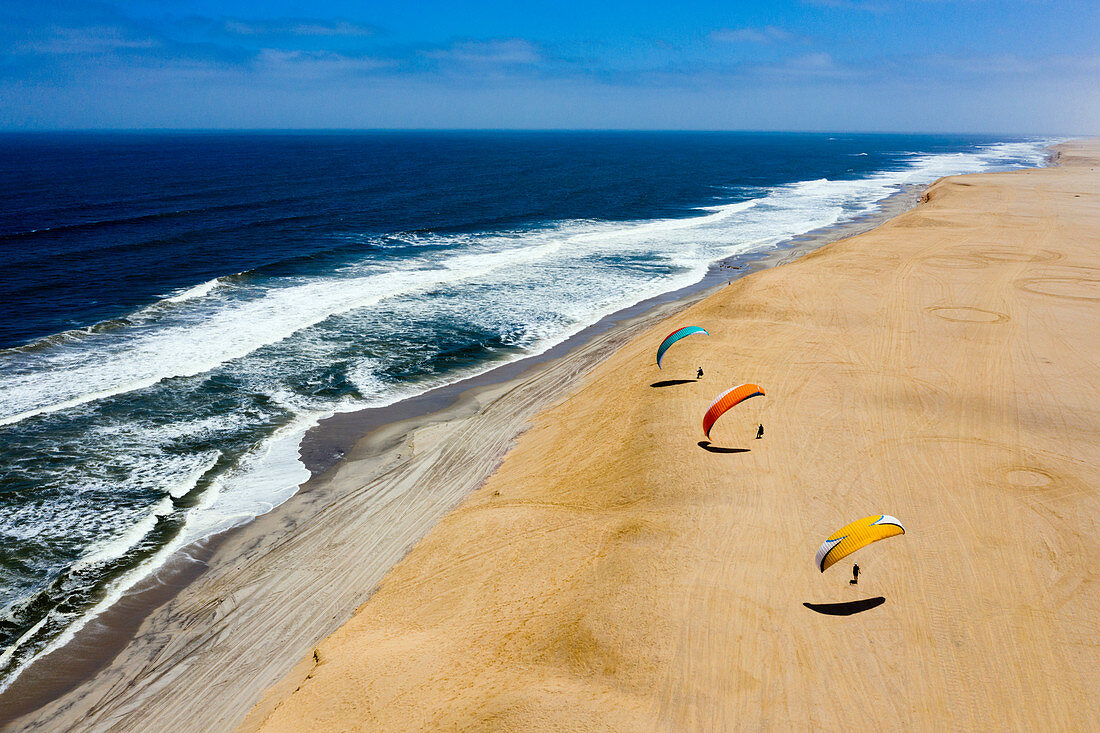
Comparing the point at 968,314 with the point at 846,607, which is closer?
the point at 846,607

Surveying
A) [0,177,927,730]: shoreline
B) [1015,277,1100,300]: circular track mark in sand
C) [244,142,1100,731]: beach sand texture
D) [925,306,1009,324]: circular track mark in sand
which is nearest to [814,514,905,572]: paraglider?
[244,142,1100,731]: beach sand texture

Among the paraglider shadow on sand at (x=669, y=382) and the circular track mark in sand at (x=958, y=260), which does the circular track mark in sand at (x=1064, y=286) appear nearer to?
the circular track mark in sand at (x=958, y=260)

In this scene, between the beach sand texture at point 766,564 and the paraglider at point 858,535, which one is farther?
the paraglider at point 858,535

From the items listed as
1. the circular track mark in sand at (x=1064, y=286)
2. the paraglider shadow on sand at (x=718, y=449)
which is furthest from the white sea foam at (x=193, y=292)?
the circular track mark in sand at (x=1064, y=286)

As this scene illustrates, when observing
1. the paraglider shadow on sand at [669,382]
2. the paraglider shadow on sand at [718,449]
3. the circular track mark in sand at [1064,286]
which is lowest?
the paraglider shadow on sand at [718,449]

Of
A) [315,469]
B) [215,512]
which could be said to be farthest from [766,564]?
[215,512]

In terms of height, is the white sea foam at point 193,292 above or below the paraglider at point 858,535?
above

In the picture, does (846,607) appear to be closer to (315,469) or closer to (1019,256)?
(315,469)
